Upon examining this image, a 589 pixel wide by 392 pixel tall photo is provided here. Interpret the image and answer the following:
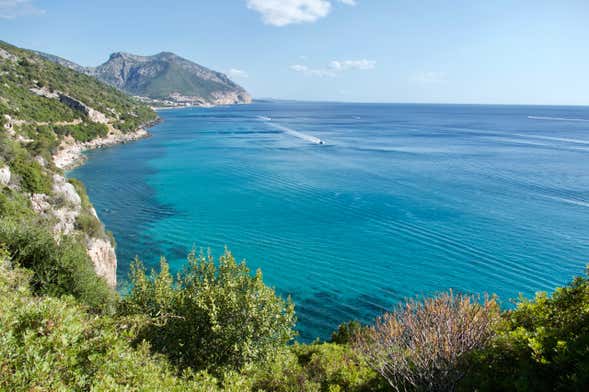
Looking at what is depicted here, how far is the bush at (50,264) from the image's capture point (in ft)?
54.7

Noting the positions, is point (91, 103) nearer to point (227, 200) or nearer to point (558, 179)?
point (227, 200)

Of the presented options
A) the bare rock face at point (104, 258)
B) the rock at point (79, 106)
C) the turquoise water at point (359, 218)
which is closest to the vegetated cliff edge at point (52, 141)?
the bare rock face at point (104, 258)

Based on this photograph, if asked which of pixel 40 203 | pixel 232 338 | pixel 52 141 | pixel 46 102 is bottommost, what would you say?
pixel 232 338

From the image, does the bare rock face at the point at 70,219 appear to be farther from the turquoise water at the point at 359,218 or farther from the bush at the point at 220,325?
the bush at the point at 220,325

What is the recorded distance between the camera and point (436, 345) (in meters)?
9.44

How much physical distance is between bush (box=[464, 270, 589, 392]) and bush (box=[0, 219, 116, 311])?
53.7 ft

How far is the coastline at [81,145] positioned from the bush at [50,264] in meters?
59.2

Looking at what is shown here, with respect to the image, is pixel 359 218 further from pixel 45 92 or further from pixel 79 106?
pixel 45 92

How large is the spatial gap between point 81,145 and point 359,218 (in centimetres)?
7945

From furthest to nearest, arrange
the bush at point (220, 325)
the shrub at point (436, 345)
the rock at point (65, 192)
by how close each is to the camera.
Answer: the rock at point (65, 192) < the bush at point (220, 325) < the shrub at point (436, 345)

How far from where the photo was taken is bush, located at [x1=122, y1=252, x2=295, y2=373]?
12386 millimetres

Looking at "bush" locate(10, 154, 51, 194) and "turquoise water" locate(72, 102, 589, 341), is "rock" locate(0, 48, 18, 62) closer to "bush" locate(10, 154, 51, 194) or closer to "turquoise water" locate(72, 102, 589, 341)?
"turquoise water" locate(72, 102, 589, 341)

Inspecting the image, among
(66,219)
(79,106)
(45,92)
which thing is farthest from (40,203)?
(45,92)

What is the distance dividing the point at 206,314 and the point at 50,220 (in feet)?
76.7
